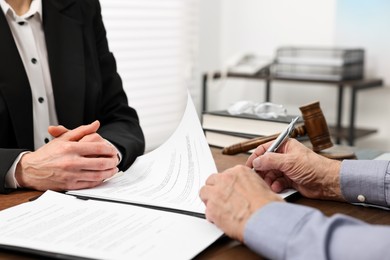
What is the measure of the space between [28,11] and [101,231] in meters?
0.87

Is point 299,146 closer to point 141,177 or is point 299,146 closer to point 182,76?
point 141,177

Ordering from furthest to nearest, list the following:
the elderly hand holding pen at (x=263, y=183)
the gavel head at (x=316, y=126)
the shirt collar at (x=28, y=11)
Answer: the shirt collar at (x=28, y=11) → the gavel head at (x=316, y=126) → the elderly hand holding pen at (x=263, y=183)

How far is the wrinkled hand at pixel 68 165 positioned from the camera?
108cm

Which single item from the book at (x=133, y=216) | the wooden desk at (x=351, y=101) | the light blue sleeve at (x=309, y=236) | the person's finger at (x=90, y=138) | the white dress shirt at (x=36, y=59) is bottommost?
the wooden desk at (x=351, y=101)

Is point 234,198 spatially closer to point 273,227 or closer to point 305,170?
point 273,227

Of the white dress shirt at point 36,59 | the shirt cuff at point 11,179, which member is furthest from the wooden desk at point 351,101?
the shirt cuff at point 11,179

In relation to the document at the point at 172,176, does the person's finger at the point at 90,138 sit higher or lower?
higher

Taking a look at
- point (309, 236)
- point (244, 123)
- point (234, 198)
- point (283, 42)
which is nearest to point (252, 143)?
point (244, 123)

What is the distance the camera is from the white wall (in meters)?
3.22

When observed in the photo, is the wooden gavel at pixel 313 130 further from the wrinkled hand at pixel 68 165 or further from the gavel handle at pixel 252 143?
the wrinkled hand at pixel 68 165

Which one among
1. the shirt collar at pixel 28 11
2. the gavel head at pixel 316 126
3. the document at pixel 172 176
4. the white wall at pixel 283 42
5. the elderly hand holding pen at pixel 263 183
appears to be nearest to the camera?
the elderly hand holding pen at pixel 263 183

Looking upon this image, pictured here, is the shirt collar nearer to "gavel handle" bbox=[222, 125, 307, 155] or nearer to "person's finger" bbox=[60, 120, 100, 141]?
"person's finger" bbox=[60, 120, 100, 141]

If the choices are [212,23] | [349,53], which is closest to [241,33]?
[212,23]

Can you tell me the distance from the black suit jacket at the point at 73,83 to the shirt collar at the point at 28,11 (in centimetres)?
2
